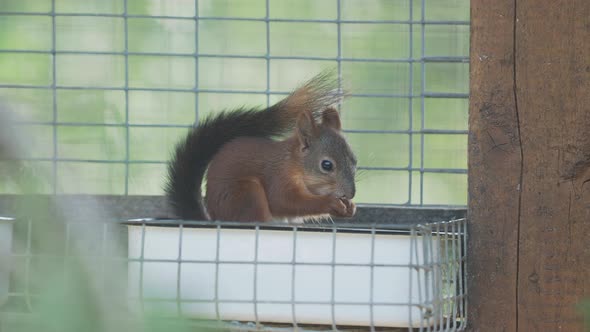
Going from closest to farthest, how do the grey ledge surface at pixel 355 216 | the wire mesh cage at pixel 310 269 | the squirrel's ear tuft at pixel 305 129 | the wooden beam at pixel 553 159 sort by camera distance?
the wire mesh cage at pixel 310 269 → the wooden beam at pixel 553 159 → the grey ledge surface at pixel 355 216 → the squirrel's ear tuft at pixel 305 129

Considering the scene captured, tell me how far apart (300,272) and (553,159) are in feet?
1.43

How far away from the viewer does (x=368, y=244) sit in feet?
4.47

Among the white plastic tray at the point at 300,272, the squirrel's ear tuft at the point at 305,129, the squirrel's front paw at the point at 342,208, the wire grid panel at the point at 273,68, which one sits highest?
the wire grid panel at the point at 273,68

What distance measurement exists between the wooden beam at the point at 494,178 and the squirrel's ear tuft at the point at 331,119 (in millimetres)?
671

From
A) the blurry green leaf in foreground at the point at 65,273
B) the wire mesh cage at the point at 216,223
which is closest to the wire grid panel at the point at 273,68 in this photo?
the wire mesh cage at the point at 216,223

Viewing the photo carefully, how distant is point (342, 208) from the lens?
195 cm

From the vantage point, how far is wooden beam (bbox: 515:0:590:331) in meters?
1.44

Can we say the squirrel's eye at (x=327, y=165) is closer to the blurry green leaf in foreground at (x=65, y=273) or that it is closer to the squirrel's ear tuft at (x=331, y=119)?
the squirrel's ear tuft at (x=331, y=119)

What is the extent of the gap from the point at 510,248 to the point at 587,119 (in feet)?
0.77

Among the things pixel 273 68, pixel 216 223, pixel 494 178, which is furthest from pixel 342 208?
pixel 273 68

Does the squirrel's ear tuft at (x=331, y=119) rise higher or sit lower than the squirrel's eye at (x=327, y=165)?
higher

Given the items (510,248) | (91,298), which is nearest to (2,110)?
(91,298)

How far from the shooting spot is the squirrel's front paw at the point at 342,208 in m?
1.93

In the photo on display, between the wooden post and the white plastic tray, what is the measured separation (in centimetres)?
16
